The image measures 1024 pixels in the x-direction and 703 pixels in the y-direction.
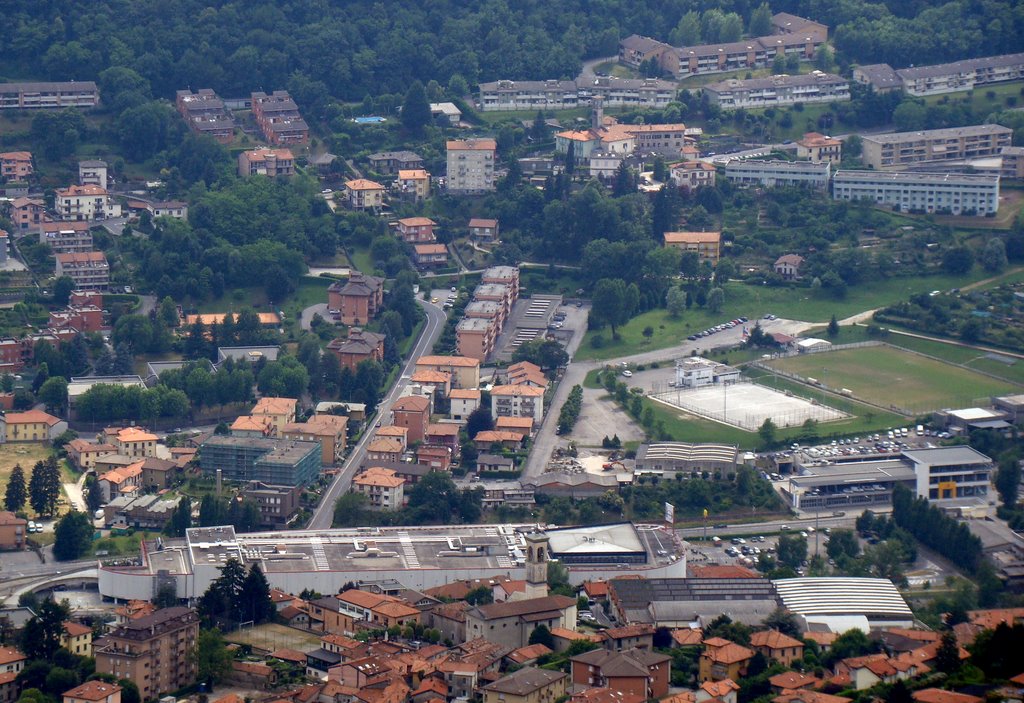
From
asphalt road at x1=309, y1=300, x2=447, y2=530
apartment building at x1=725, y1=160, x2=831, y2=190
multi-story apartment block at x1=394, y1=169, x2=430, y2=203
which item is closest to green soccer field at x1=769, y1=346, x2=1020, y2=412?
asphalt road at x1=309, y1=300, x2=447, y2=530

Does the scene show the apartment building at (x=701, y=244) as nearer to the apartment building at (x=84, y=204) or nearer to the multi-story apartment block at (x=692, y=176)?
the multi-story apartment block at (x=692, y=176)

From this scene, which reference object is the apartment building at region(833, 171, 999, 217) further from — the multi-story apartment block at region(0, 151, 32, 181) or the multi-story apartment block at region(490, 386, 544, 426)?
the multi-story apartment block at region(0, 151, 32, 181)

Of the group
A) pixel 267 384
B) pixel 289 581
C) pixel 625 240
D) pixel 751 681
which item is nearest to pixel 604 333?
pixel 625 240

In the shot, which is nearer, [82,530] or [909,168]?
[82,530]

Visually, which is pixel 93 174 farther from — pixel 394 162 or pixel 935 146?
pixel 935 146

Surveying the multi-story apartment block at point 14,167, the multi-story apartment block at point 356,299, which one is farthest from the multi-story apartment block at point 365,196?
the multi-story apartment block at point 14,167

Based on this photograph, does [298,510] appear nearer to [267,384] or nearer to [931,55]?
[267,384]

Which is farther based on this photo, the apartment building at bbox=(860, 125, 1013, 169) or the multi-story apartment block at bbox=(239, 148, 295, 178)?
the apartment building at bbox=(860, 125, 1013, 169)
